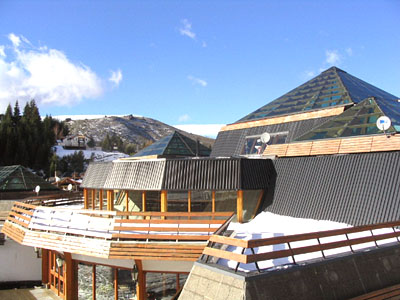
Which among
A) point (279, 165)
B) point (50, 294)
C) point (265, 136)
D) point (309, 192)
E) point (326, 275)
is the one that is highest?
point (265, 136)

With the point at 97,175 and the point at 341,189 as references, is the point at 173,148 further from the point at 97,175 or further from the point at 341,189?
the point at 341,189

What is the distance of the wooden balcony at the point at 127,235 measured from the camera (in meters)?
10.9

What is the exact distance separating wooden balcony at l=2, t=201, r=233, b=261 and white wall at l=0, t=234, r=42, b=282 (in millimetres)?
7146

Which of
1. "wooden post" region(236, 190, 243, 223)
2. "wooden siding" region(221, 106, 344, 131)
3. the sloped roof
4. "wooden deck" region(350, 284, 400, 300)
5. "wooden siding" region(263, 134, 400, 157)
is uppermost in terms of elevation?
"wooden siding" region(221, 106, 344, 131)

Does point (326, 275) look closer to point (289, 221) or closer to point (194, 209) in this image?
point (289, 221)

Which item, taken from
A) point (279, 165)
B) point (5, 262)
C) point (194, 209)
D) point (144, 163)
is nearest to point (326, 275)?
point (194, 209)

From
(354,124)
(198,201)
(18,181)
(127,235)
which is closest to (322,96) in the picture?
(354,124)

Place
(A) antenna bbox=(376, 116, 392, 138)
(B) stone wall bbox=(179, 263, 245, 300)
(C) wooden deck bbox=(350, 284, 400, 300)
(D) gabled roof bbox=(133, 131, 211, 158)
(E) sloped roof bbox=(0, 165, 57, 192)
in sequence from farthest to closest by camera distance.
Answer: (D) gabled roof bbox=(133, 131, 211, 158) → (E) sloped roof bbox=(0, 165, 57, 192) → (A) antenna bbox=(376, 116, 392, 138) → (C) wooden deck bbox=(350, 284, 400, 300) → (B) stone wall bbox=(179, 263, 245, 300)

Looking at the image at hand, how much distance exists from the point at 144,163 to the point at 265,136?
25.1ft

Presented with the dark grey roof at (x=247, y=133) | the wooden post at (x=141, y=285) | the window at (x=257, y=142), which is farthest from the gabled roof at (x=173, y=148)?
the wooden post at (x=141, y=285)

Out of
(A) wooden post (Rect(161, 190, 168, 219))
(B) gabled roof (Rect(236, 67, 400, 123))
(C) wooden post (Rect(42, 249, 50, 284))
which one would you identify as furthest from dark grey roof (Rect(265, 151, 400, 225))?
(C) wooden post (Rect(42, 249, 50, 284))

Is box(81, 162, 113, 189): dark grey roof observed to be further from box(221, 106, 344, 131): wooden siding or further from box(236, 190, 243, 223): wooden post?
box(221, 106, 344, 131): wooden siding

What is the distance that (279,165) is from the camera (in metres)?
16.8

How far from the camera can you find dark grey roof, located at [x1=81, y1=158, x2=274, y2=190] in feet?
50.4
